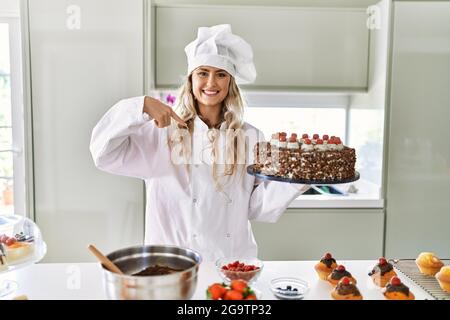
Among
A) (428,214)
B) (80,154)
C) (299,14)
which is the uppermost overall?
(299,14)

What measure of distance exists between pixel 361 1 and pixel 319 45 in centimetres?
21

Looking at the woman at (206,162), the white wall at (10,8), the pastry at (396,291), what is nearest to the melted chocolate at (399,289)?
the pastry at (396,291)

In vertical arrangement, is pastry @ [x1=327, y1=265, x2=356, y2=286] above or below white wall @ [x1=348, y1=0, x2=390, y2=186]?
below

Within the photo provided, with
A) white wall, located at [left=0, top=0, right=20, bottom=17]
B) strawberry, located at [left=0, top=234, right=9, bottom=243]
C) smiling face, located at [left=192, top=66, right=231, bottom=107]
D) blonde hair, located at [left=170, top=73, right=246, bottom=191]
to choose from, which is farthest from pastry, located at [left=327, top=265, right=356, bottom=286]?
white wall, located at [left=0, top=0, right=20, bottom=17]

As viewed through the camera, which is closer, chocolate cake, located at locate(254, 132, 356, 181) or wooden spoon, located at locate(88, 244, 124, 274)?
wooden spoon, located at locate(88, 244, 124, 274)

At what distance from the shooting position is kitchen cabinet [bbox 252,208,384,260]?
129 cm

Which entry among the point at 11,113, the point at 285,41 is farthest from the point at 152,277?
the point at 285,41

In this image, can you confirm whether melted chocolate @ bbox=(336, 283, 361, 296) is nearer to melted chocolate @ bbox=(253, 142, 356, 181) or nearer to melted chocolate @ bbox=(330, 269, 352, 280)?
melted chocolate @ bbox=(330, 269, 352, 280)

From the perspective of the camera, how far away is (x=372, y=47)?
134cm

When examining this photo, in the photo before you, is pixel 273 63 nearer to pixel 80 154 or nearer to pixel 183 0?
pixel 183 0

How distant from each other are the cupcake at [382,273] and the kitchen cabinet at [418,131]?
652 mm

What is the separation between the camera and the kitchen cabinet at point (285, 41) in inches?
51.4

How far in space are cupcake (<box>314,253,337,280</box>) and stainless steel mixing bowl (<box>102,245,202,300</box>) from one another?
22 centimetres
